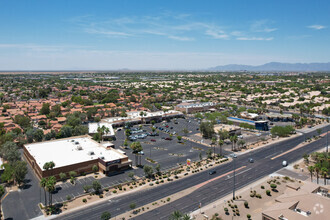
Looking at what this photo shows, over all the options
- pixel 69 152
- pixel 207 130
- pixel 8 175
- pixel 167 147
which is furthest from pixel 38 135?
pixel 207 130

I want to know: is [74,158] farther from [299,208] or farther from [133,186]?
[299,208]

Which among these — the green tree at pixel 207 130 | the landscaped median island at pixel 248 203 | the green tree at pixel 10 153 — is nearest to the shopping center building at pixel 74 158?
the green tree at pixel 10 153

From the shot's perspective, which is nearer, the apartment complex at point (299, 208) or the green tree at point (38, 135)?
the apartment complex at point (299, 208)

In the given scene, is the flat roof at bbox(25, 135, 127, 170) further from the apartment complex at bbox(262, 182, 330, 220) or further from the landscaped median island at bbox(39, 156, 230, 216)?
the apartment complex at bbox(262, 182, 330, 220)

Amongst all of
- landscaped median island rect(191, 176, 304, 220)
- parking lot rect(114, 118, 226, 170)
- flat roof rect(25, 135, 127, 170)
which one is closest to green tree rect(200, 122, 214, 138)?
parking lot rect(114, 118, 226, 170)

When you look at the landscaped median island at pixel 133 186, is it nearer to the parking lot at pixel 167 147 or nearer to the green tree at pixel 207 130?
the parking lot at pixel 167 147
